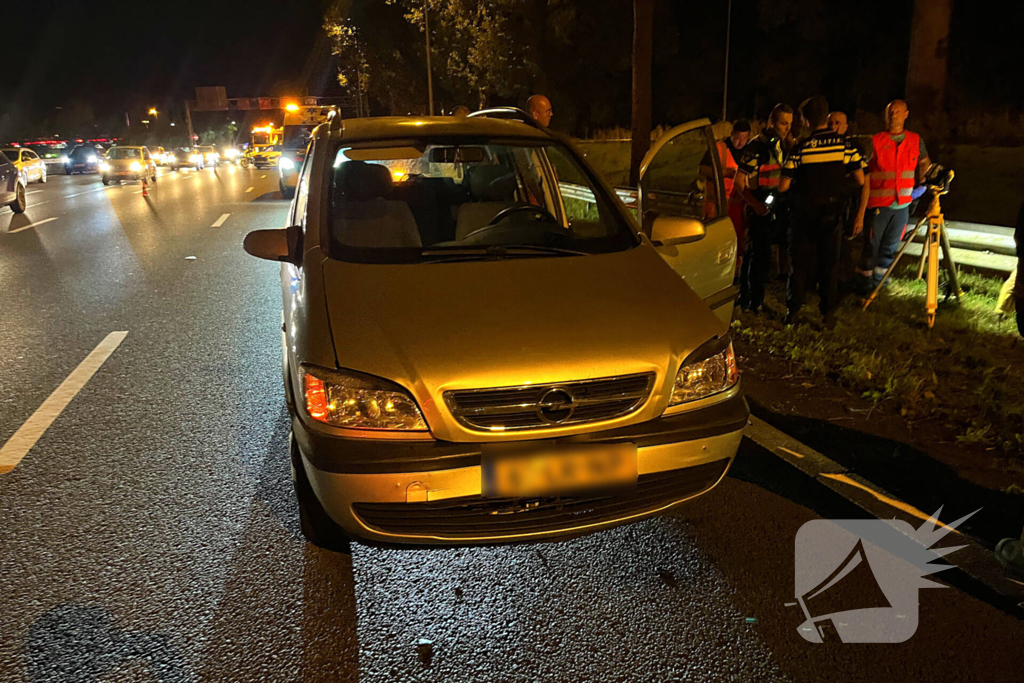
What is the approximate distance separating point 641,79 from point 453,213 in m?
16.0

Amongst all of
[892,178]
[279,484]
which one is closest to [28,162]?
[892,178]

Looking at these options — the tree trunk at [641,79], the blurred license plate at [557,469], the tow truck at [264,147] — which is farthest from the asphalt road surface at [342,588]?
the tow truck at [264,147]

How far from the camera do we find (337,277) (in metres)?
3.31

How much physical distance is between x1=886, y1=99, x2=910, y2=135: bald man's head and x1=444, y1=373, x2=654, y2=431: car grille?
520cm

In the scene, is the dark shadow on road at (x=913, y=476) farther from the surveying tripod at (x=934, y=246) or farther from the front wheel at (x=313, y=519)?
the front wheel at (x=313, y=519)

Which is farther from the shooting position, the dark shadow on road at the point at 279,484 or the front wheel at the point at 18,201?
the front wheel at the point at 18,201

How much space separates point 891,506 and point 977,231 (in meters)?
5.05

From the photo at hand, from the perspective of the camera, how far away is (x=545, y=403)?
2.75 metres

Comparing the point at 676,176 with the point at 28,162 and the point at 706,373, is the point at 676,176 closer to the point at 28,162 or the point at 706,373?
the point at 28,162

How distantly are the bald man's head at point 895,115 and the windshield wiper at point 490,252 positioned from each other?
14.6 feet

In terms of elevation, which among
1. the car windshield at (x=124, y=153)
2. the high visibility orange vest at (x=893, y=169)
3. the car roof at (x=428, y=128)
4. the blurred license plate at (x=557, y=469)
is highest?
the car roof at (x=428, y=128)

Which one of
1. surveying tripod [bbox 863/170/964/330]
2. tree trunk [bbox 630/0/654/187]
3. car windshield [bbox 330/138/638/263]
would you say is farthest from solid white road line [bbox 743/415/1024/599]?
tree trunk [bbox 630/0/654/187]

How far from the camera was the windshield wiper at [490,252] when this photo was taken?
11.8 ft

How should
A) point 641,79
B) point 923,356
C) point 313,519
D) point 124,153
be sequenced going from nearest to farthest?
point 313,519 → point 923,356 → point 641,79 → point 124,153
